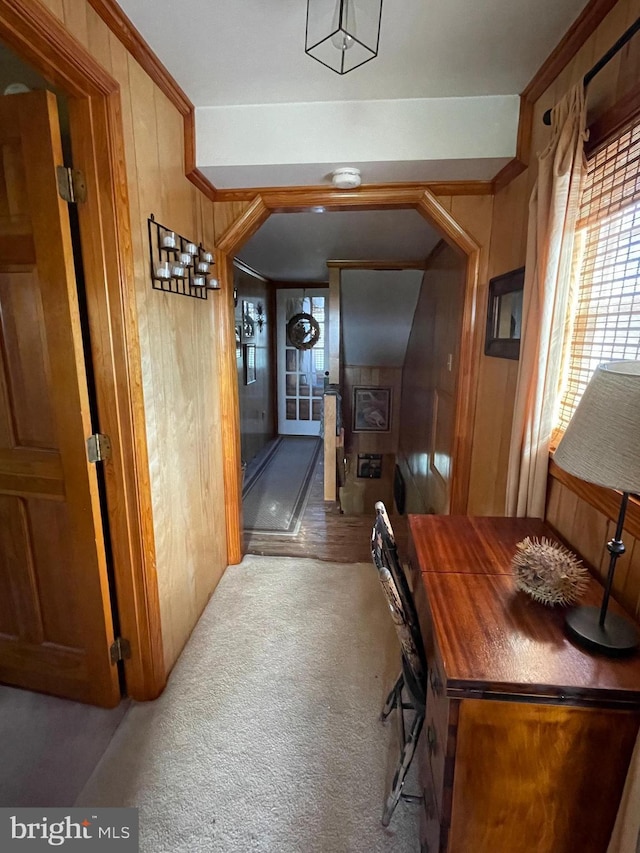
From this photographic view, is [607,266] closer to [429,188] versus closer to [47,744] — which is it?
[429,188]

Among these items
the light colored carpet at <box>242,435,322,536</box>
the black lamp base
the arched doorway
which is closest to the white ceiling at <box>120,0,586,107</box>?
the arched doorway

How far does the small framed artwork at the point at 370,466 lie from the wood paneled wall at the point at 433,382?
567 millimetres

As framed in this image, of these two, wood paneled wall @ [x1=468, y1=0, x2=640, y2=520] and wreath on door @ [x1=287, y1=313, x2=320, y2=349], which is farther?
wreath on door @ [x1=287, y1=313, x2=320, y2=349]

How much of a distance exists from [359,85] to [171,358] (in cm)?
129

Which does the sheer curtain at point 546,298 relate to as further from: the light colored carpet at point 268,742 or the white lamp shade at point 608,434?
the light colored carpet at point 268,742

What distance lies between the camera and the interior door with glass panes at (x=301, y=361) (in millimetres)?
5797

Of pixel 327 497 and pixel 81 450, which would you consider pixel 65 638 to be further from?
pixel 327 497

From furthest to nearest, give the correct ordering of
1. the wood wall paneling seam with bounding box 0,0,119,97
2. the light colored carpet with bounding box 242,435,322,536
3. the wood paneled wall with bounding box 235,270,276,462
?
1. the wood paneled wall with bounding box 235,270,276,462
2. the light colored carpet with bounding box 242,435,322,536
3. the wood wall paneling seam with bounding box 0,0,119,97

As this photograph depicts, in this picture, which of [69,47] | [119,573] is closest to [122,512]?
[119,573]

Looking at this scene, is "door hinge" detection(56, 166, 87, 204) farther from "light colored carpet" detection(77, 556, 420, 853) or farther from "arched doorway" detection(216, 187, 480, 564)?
"light colored carpet" detection(77, 556, 420, 853)

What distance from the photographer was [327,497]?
3.71 metres

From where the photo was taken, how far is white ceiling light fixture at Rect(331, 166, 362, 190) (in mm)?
1777

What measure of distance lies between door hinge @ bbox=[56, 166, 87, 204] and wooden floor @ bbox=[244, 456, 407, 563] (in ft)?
7.16

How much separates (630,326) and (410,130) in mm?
1216
